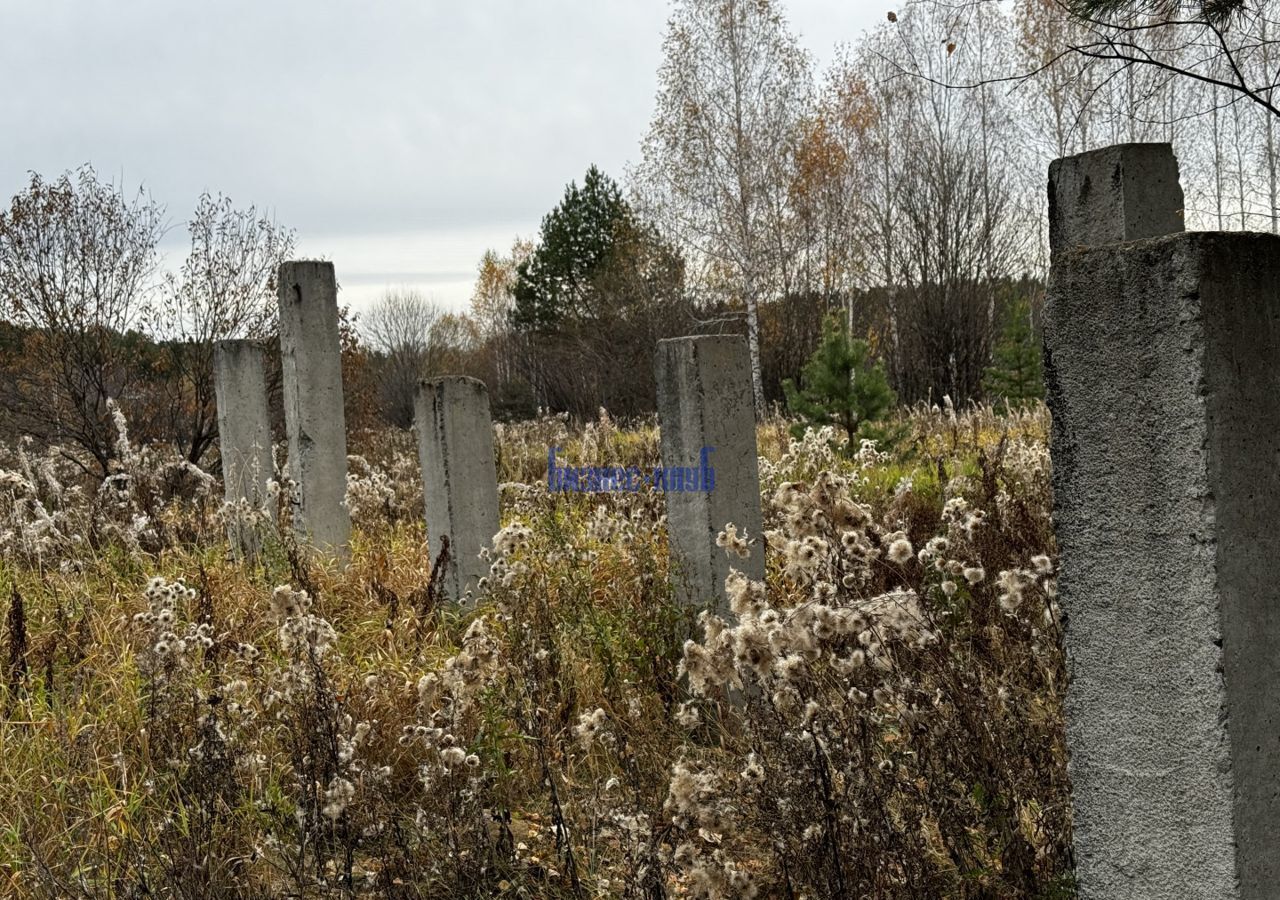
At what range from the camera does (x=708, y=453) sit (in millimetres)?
4543

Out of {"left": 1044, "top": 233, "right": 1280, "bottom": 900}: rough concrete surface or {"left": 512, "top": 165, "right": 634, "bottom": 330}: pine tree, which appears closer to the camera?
{"left": 1044, "top": 233, "right": 1280, "bottom": 900}: rough concrete surface

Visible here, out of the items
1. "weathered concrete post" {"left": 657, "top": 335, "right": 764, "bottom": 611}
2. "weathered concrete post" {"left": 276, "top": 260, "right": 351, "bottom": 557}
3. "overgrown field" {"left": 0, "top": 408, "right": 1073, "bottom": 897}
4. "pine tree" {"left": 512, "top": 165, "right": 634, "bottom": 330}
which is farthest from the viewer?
"pine tree" {"left": 512, "top": 165, "right": 634, "bottom": 330}

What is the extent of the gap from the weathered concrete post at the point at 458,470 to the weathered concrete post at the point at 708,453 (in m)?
1.45

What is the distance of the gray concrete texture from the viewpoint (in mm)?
2463

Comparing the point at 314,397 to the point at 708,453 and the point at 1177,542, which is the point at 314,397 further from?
the point at 1177,542

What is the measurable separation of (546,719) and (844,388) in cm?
686

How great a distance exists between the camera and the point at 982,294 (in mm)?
18781

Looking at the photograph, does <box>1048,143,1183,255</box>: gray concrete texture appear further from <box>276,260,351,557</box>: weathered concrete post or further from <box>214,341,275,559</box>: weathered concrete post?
<box>214,341,275,559</box>: weathered concrete post

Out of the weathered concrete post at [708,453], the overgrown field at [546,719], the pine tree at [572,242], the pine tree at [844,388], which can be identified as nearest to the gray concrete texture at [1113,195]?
the overgrown field at [546,719]

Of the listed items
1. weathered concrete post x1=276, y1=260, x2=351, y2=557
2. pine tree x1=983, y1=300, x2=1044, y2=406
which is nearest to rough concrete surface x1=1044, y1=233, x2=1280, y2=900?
weathered concrete post x1=276, y1=260, x2=351, y2=557

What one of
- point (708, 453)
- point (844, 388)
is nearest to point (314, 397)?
point (708, 453)

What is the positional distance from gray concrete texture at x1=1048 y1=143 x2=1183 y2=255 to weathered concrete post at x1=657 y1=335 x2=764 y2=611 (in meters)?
2.14

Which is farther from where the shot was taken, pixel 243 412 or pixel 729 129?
pixel 729 129

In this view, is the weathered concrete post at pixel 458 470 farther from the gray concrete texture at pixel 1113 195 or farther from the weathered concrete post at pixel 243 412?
the gray concrete texture at pixel 1113 195
